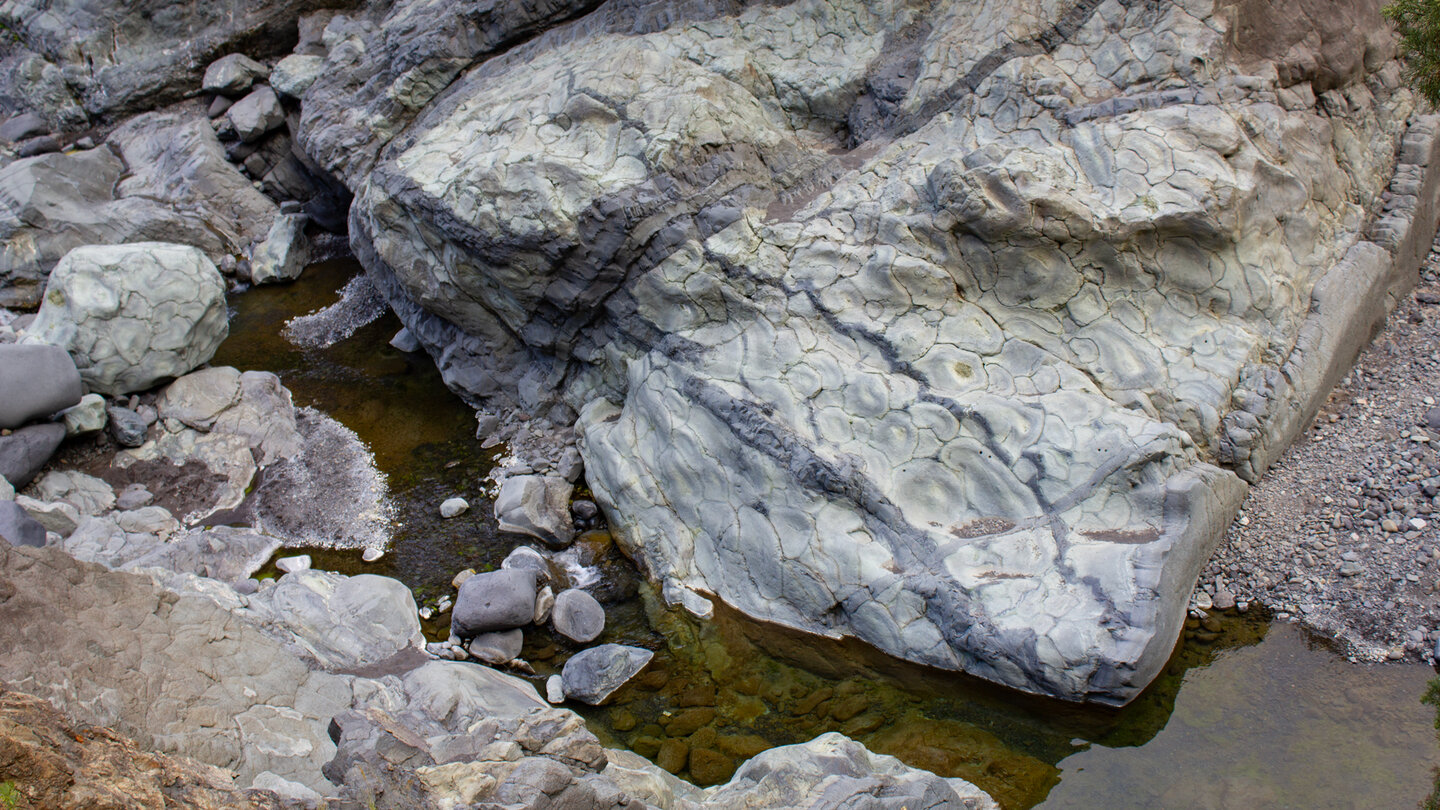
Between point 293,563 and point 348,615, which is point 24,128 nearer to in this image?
point 293,563

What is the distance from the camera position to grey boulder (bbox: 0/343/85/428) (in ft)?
16.9

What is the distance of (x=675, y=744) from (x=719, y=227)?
8.59 ft

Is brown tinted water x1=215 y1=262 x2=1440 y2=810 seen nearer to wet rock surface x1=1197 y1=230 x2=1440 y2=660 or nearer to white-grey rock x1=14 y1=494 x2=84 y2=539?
wet rock surface x1=1197 y1=230 x2=1440 y2=660

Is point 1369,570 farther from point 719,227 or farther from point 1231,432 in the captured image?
point 719,227

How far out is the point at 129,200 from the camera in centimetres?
841

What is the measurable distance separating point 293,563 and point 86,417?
6.09 feet

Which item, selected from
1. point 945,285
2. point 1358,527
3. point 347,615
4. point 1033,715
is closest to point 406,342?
point 347,615

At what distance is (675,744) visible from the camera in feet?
12.0

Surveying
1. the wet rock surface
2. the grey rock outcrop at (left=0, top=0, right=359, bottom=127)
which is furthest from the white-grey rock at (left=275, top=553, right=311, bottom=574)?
the grey rock outcrop at (left=0, top=0, right=359, bottom=127)

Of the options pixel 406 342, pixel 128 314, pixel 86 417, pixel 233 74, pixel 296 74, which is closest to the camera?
pixel 86 417

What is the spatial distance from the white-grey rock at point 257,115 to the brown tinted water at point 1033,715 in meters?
5.76

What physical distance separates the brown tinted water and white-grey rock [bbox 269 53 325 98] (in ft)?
17.6

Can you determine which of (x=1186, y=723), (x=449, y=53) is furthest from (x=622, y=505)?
(x=449, y=53)

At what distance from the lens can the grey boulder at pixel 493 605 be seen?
4.20m
